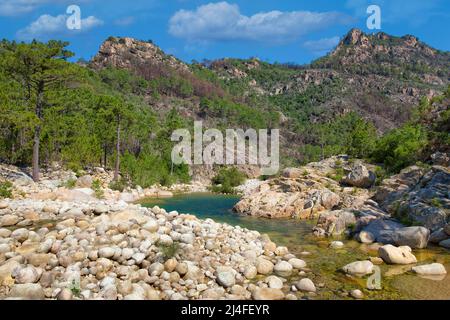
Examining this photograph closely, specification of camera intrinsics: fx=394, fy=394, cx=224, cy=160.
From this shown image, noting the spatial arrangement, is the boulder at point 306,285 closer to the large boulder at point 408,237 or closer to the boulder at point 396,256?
the boulder at point 396,256

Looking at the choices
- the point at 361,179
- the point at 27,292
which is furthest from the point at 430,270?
the point at 361,179

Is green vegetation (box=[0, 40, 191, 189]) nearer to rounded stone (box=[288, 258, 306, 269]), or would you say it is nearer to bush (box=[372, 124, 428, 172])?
rounded stone (box=[288, 258, 306, 269])

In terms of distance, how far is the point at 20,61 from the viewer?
91.4 ft

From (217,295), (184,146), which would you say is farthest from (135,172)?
(217,295)

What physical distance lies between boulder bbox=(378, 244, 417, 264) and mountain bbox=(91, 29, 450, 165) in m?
52.5

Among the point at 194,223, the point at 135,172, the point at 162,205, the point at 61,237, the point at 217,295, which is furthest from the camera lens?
the point at 135,172

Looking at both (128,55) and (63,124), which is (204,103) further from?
(63,124)

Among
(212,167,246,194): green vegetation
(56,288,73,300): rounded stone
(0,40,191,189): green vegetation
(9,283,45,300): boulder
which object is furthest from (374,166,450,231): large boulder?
(212,167,246,194): green vegetation

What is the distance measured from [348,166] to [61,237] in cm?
2665

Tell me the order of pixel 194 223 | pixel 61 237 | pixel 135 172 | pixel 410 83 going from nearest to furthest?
1. pixel 61 237
2. pixel 194 223
3. pixel 135 172
4. pixel 410 83

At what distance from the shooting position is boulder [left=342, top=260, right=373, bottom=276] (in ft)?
36.4

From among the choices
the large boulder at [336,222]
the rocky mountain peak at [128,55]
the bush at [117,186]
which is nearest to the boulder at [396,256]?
the large boulder at [336,222]

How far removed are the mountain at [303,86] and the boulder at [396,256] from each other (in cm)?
5247

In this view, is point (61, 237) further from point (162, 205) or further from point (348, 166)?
point (348, 166)
